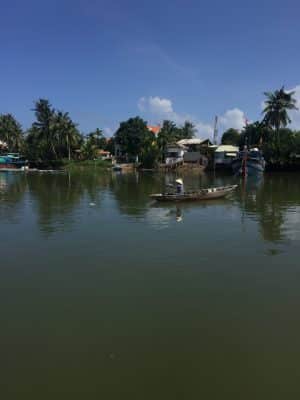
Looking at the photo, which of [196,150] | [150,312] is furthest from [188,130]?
[150,312]

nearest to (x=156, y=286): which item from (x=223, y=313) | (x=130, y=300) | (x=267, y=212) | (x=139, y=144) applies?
(x=130, y=300)

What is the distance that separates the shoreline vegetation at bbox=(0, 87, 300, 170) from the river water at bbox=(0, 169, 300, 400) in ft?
160

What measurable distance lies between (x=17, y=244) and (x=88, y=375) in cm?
1004

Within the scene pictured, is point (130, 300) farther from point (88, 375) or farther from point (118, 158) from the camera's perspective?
point (118, 158)

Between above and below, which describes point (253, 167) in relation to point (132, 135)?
below

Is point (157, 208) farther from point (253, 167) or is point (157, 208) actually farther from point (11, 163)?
point (11, 163)

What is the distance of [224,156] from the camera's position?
7044 centimetres

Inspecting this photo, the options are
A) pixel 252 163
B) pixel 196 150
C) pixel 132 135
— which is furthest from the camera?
pixel 132 135

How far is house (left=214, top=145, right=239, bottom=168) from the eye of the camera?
228 feet

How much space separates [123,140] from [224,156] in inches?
1032

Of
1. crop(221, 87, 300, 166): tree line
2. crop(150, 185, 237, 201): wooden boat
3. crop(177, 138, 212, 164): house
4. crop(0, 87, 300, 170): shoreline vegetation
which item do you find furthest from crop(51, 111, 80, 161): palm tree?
crop(150, 185, 237, 201): wooden boat

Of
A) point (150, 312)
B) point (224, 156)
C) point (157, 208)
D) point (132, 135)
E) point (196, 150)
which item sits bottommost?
point (150, 312)

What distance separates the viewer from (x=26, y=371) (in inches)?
251

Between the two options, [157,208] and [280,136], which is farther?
[280,136]
